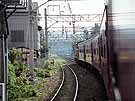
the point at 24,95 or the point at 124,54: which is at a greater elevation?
the point at 124,54

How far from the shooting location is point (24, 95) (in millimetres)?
15805

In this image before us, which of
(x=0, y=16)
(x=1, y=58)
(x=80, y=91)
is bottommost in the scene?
(x=80, y=91)

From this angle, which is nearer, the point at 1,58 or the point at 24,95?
the point at 1,58

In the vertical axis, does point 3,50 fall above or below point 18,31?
below

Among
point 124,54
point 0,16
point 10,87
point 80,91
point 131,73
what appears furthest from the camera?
point 80,91

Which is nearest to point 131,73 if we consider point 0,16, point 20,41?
point 0,16

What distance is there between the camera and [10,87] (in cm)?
1577

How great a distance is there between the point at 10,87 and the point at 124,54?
1310 cm

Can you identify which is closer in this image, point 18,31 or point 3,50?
point 3,50

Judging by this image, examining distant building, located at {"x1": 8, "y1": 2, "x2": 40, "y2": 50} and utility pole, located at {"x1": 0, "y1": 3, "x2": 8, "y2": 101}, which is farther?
distant building, located at {"x1": 8, "y1": 2, "x2": 40, "y2": 50}

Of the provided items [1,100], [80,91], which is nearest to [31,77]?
[80,91]

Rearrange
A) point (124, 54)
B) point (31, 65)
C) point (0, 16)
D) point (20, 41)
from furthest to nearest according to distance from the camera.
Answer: point (20, 41) → point (31, 65) → point (0, 16) → point (124, 54)

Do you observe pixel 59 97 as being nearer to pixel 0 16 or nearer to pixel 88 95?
pixel 88 95

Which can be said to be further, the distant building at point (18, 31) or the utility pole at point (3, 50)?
the distant building at point (18, 31)
